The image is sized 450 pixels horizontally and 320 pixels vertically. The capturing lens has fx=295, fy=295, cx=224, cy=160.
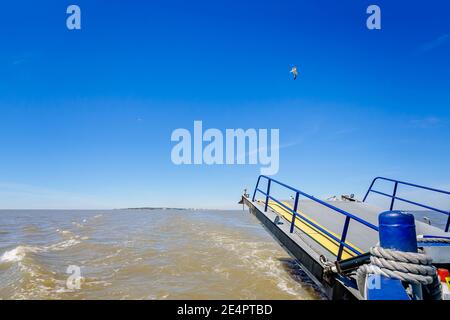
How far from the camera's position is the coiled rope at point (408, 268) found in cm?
253

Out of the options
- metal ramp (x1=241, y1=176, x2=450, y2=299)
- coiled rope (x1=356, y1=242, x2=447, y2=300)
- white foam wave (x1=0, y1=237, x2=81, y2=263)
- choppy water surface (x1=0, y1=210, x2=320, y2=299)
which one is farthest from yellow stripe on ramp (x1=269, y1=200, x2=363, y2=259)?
white foam wave (x1=0, y1=237, x2=81, y2=263)

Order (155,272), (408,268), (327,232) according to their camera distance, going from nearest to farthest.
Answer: (408,268) < (327,232) < (155,272)

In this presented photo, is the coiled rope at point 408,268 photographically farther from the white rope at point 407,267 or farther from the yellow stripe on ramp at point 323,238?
the yellow stripe on ramp at point 323,238

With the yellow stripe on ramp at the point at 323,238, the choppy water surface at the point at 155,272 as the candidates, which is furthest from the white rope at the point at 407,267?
the choppy water surface at the point at 155,272

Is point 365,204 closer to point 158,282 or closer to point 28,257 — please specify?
point 158,282

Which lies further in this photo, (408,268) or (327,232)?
(327,232)

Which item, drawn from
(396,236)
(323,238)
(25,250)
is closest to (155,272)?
(323,238)

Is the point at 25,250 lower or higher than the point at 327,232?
lower

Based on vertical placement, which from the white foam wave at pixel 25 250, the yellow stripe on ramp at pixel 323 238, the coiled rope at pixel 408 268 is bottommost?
the white foam wave at pixel 25 250

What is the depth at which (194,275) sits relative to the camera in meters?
7.85

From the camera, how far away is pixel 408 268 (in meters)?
2.53

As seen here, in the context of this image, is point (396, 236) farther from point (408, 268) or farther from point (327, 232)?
point (327, 232)

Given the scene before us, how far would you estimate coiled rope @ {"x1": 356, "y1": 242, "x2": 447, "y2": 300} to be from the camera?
8.29ft
